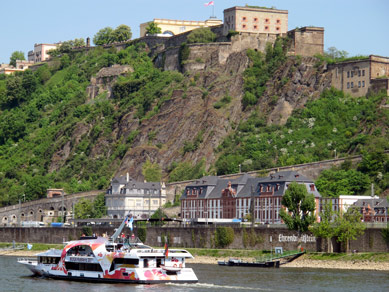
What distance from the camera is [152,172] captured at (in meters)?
160

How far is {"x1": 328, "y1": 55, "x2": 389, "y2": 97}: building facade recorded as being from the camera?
153375 mm

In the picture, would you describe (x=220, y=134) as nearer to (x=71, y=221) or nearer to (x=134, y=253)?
(x=71, y=221)

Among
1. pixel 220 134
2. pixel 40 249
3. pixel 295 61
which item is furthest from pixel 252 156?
pixel 40 249

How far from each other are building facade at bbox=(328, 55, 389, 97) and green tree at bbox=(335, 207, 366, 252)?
50686 mm

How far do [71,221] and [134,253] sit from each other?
64.2 meters

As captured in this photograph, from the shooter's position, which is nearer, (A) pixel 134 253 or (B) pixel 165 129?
(A) pixel 134 253

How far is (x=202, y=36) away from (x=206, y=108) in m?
19.5

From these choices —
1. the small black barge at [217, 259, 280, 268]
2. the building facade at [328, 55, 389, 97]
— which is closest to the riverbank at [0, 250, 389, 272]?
the small black barge at [217, 259, 280, 268]

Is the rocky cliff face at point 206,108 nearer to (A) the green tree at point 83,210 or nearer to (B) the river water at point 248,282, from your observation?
(A) the green tree at point 83,210

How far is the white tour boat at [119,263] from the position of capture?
84.9 m

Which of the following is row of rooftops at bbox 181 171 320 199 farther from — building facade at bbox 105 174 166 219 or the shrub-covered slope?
building facade at bbox 105 174 166 219

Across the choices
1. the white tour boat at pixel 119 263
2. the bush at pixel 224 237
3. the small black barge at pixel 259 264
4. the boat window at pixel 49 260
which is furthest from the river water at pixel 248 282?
the bush at pixel 224 237

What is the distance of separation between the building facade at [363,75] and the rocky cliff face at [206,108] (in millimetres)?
2717

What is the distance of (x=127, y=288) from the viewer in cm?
8256
